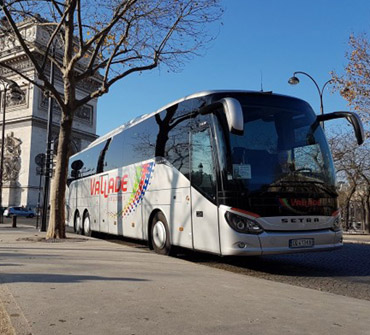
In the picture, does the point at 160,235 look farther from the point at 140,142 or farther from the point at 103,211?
the point at 103,211

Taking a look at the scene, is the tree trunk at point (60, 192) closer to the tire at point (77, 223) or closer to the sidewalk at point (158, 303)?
the tire at point (77, 223)

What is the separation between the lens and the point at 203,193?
764 centimetres

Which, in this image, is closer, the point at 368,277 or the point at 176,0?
the point at 368,277

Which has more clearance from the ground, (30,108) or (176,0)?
(30,108)

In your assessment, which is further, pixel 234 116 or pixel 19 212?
pixel 19 212

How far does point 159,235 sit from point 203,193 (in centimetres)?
222

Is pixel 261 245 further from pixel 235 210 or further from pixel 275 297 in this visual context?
pixel 275 297

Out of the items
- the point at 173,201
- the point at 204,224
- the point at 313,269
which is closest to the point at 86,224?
the point at 173,201

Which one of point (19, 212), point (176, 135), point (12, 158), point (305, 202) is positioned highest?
point (12, 158)

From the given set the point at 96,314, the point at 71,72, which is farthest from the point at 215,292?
the point at 71,72

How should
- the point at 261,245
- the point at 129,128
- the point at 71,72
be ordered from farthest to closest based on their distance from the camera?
the point at 71,72 < the point at 129,128 < the point at 261,245

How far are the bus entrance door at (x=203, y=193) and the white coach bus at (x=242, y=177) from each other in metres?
0.02

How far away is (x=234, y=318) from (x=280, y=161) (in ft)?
13.5

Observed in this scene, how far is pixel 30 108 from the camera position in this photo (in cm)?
4525
